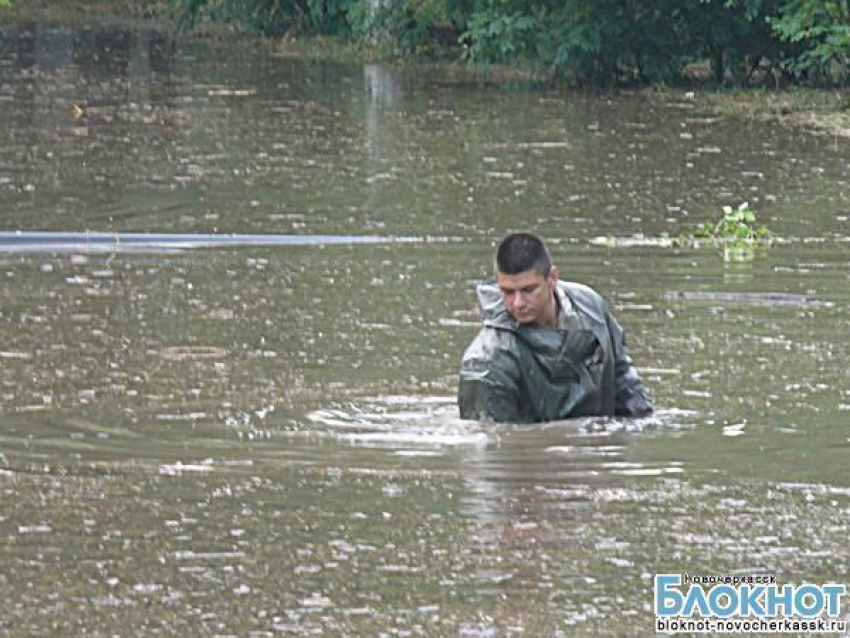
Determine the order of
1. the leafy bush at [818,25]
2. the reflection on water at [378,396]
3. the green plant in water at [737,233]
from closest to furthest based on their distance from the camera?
the reflection on water at [378,396] < the green plant in water at [737,233] < the leafy bush at [818,25]

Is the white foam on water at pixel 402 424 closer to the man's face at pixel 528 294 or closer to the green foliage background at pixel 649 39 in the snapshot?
the man's face at pixel 528 294

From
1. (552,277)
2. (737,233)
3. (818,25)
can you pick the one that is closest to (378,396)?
(552,277)

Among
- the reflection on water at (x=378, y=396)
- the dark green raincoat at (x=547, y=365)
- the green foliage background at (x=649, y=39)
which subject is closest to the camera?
the reflection on water at (x=378, y=396)

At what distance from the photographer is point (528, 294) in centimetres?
962

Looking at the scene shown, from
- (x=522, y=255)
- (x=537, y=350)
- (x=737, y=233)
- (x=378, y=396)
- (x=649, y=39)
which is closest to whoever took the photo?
(x=522, y=255)

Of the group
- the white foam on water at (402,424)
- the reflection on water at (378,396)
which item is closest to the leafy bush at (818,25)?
the reflection on water at (378,396)

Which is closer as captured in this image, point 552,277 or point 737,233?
point 552,277

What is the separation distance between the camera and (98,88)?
103 feet

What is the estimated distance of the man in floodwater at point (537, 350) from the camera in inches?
379

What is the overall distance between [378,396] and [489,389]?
1320 mm

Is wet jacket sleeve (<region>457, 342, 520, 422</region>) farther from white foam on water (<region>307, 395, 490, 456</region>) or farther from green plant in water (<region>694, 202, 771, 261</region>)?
green plant in water (<region>694, 202, 771, 261</region>)

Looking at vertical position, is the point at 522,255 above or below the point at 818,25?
above

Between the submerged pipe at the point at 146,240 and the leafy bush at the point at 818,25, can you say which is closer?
the submerged pipe at the point at 146,240

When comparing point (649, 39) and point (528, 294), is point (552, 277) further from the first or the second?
point (649, 39)
